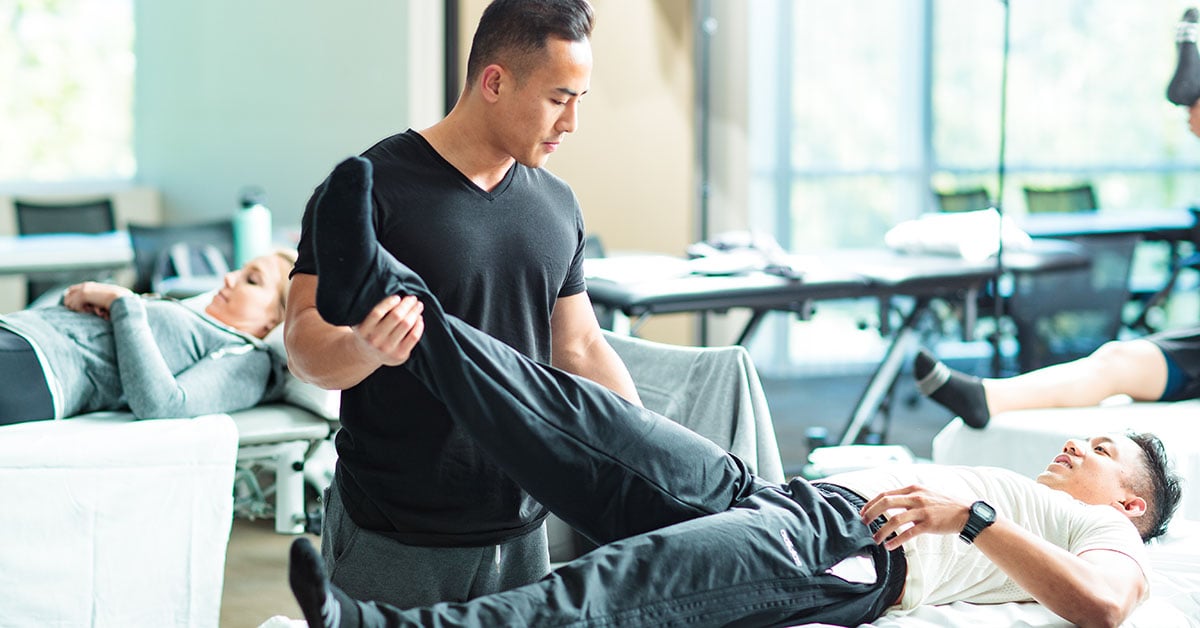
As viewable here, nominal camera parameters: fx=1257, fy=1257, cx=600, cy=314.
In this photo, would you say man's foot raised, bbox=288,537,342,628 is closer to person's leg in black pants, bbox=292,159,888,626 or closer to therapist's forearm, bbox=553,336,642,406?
person's leg in black pants, bbox=292,159,888,626

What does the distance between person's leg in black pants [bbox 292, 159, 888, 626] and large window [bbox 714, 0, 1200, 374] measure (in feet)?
12.9

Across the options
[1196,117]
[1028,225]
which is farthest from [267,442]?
[1028,225]

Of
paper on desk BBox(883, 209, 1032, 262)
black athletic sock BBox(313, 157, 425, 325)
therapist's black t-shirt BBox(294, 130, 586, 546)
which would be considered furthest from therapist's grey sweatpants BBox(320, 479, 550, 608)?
paper on desk BBox(883, 209, 1032, 262)

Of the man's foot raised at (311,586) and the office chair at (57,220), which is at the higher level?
the office chair at (57,220)

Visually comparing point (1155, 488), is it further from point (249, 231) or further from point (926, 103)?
point (926, 103)

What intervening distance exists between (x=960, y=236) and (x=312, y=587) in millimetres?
Result: 2793

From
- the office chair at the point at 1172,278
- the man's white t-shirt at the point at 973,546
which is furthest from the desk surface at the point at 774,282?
the office chair at the point at 1172,278

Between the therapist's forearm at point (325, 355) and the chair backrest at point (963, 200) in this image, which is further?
the chair backrest at point (963, 200)

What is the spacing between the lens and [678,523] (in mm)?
1764

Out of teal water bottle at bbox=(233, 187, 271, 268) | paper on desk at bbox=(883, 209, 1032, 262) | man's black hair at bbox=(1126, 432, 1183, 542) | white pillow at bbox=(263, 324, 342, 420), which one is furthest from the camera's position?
teal water bottle at bbox=(233, 187, 271, 268)

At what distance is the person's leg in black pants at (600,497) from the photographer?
1.40m

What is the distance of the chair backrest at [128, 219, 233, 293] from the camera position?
166 inches

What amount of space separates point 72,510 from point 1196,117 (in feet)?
9.16

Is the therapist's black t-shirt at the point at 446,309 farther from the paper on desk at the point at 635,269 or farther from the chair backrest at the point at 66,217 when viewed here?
the chair backrest at the point at 66,217
